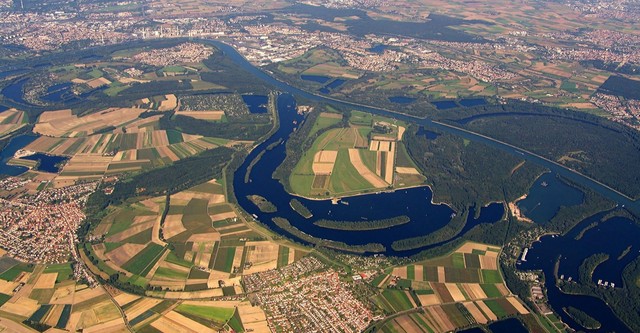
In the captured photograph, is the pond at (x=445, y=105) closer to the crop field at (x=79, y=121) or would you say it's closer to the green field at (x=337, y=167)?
the green field at (x=337, y=167)

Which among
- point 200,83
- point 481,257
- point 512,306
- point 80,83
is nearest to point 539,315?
point 512,306

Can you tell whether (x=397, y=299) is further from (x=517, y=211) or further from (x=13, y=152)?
(x=13, y=152)

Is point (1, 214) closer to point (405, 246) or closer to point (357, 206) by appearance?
point (357, 206)

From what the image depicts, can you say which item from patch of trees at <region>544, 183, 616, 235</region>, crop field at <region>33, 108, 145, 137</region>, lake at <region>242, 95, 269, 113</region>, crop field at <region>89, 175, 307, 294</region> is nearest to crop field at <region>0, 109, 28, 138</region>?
crop field at <region>33, 108, 145, 137</region>

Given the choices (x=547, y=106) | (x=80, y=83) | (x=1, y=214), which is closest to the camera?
(x=1, y=214)

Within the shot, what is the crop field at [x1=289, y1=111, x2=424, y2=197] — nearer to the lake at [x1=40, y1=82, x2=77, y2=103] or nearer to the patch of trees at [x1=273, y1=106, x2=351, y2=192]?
the patch of trees at [x1=273, y1=106, x2=351, y2=192]

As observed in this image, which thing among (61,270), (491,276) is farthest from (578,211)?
(61,270)
